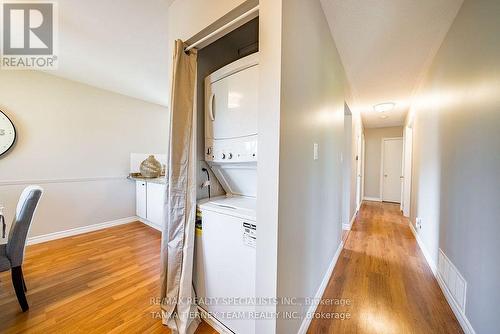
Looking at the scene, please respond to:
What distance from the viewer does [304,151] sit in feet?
3.98

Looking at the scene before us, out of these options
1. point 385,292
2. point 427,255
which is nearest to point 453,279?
point 385,292

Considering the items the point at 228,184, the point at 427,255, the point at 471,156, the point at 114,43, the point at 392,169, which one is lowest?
the point at 427,255

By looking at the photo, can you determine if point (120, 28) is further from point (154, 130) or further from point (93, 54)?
point (154, 130)

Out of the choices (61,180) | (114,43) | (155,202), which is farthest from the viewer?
(155,202)

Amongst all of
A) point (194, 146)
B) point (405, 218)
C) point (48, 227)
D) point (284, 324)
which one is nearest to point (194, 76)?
point (194, 146)

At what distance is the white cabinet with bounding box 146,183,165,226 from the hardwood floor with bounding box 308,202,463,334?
245cm

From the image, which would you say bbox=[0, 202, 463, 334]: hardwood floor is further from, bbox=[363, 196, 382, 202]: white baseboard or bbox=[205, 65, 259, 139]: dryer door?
bbox=[363, 196, 382, 202]: white baseboard

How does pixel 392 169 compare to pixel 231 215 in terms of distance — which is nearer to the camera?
pixel 231 215

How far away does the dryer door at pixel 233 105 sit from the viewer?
1.23 meters

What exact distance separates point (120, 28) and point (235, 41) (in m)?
1.07

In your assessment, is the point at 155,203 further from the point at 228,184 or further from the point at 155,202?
the point at 228,184

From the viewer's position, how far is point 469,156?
134cm

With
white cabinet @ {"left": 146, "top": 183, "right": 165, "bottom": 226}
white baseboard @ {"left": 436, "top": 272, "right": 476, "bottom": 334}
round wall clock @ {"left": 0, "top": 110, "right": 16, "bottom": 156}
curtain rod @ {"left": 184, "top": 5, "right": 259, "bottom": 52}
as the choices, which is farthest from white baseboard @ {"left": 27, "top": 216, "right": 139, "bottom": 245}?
white baseboard @ {"left": 436, "top": 272, "right": 476, "bottom": 334}

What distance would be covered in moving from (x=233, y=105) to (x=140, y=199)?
9.70 ft
